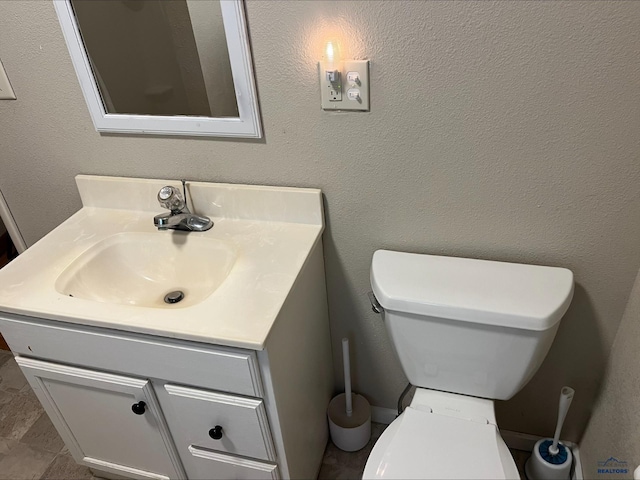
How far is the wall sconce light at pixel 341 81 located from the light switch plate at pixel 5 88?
0.86m

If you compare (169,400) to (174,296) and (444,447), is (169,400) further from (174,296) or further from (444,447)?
(444,447)

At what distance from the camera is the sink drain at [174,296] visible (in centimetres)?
124

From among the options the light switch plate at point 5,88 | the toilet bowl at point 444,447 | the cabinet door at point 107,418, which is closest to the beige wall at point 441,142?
the light switch plate at point 5,88

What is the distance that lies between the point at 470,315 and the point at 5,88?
51.9 inches

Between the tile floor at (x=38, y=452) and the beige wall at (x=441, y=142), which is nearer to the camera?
the beige wall at (x=441, y=142)

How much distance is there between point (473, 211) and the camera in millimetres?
1156

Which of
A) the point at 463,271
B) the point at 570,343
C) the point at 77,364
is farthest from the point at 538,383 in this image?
the point at 77,364

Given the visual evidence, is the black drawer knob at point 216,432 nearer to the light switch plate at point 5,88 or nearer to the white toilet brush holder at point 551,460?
the white toilet brush holder at point 551,460

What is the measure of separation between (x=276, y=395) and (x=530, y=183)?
28.5 inches

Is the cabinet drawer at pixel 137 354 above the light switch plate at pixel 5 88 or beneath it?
beneath

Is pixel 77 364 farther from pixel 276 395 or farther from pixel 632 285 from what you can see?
pixel 632 285

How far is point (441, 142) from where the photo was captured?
1.08m

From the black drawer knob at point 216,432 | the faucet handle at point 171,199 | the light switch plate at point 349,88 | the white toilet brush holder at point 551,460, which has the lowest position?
the white toilet brush holder at point 551,460

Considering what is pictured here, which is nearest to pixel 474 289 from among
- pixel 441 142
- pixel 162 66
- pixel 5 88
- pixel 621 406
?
pixel 441 142
